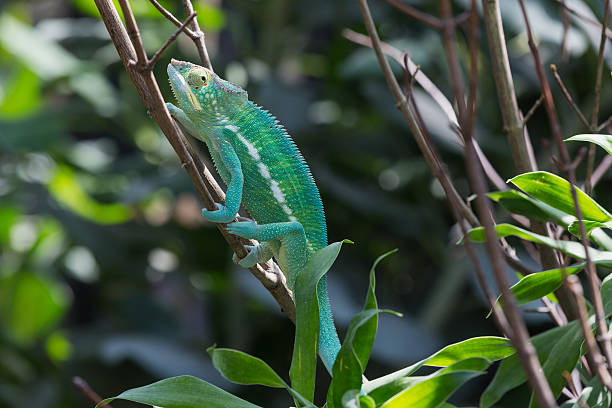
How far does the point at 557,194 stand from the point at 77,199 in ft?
8.00

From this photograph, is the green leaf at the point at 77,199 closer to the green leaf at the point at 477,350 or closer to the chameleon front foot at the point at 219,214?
the chameleon front foot at the point at 219,214

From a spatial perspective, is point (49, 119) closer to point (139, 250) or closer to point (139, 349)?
point (139, 250)

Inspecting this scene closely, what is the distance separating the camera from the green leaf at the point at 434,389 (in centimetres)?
59

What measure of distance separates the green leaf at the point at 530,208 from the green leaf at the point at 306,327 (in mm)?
168

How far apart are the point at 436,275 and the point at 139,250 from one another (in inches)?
40.2

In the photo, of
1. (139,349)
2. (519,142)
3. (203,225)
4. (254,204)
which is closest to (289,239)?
(254,204)

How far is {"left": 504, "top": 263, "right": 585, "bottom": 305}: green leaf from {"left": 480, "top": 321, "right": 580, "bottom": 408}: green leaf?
5cm

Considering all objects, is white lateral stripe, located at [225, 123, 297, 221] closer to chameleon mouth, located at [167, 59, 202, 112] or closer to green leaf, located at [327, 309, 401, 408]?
chameleon mouth, located at [167, 59, 202, 112]

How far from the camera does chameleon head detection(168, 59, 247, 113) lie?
105 centimetres

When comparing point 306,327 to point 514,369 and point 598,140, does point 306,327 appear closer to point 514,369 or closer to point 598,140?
point 514,369

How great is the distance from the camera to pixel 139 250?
2561 mm

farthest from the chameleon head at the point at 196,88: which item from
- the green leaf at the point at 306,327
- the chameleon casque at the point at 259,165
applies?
the green leaf at the point at 306,327

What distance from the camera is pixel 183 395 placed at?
0.68 metres

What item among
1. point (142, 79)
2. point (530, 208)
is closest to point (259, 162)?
point (142, 79)
